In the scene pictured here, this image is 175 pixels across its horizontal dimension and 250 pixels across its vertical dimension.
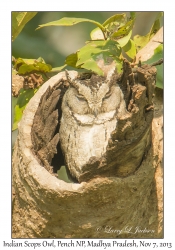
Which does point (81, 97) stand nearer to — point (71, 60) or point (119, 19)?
point (71, 60)

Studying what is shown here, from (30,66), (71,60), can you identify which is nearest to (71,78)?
(71,60)

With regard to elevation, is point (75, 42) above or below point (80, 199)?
above

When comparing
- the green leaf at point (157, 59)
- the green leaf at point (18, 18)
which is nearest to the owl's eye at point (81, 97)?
the green leaf at point (157, 59)

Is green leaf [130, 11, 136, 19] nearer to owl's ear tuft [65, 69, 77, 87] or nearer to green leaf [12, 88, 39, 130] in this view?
owl's ear tuft [65, 69, 77, 87]

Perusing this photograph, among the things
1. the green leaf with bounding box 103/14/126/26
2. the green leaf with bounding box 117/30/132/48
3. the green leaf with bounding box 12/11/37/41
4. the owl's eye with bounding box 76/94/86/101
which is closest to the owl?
the owl's eye with bounding box 76/94/86/101

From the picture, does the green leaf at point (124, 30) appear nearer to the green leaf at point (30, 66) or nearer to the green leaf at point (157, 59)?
the green leaf at point (157, 59)

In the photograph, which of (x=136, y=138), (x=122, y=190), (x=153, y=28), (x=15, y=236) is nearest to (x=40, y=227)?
(x=15, y=236)

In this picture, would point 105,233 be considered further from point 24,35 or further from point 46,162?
point 24,35
